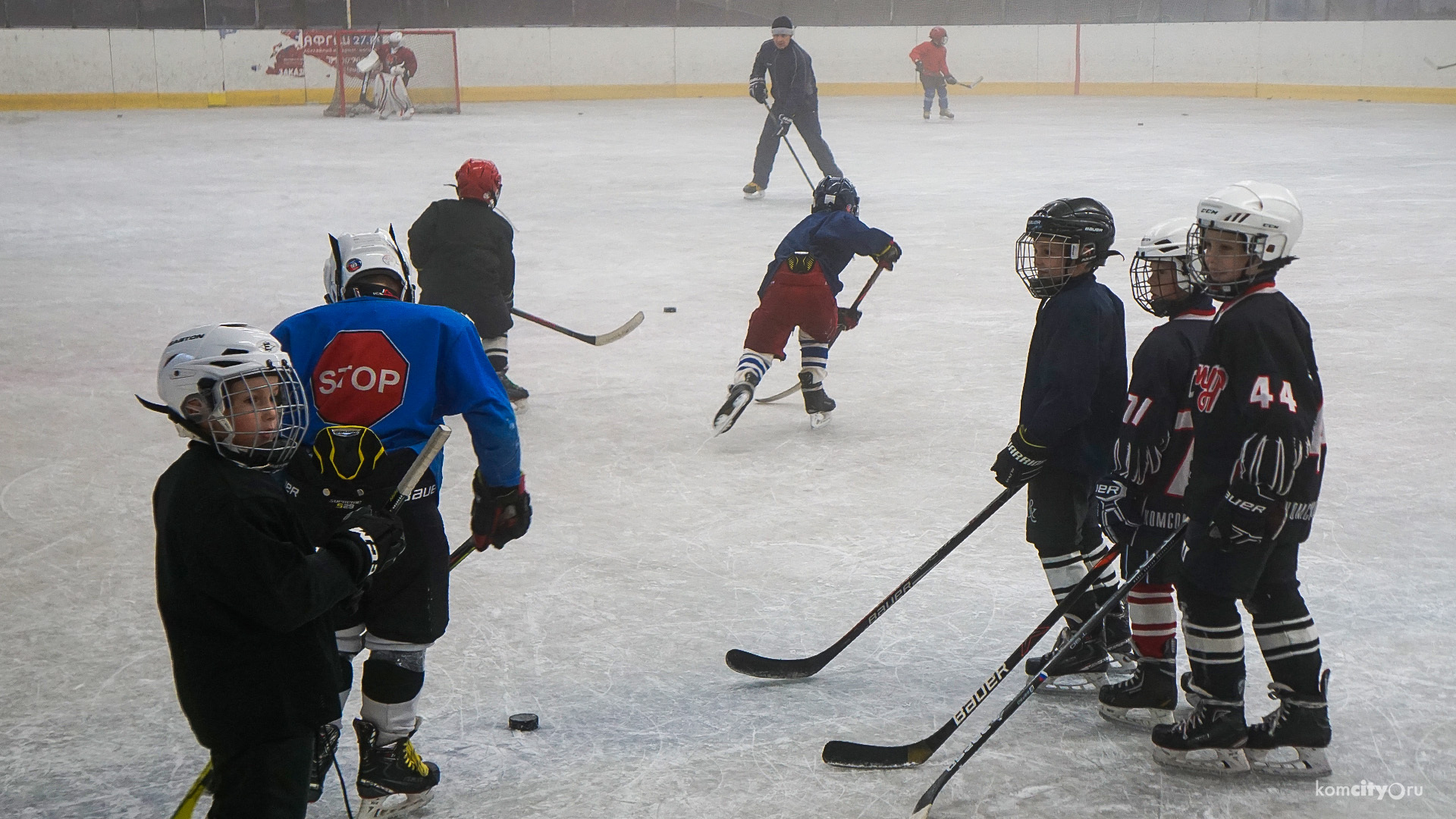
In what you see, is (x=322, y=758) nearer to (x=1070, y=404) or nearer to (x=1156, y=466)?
(x=1070, y=404)

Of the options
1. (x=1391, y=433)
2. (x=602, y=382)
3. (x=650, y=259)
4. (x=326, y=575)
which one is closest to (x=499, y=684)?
(x=326, y=575)

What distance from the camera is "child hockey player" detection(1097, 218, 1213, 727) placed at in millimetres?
2707

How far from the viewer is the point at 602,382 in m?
5.81

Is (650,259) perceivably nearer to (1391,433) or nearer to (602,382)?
(602,382)

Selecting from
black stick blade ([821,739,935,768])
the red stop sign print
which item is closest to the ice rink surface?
black stick blade ([821,739,935,768])

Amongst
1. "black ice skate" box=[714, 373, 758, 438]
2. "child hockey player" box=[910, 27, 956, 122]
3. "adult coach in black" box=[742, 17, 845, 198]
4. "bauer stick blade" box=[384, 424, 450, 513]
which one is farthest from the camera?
"child hockey player" box=[910, 27, 956, 122]

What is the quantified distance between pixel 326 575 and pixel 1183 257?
5.93 ft

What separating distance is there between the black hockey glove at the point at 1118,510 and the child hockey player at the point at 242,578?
1551mm

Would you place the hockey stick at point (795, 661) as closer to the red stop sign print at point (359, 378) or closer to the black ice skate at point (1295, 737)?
the black ice skate at point (1295, 737)

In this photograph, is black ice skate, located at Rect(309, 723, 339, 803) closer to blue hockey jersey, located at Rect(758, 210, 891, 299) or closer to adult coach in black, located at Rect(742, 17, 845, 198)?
blue hockey jersey, located at Rect(758, 210, 891, 299)

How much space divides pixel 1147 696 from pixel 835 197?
2813 mm

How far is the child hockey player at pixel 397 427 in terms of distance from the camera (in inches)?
96.4

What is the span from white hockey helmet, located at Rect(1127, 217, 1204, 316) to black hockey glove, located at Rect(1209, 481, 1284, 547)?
506 mm

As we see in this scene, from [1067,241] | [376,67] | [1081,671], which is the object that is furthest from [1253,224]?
[376,67]
